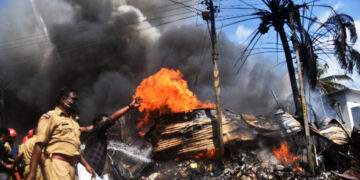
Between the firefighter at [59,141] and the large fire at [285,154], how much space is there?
8100 mm

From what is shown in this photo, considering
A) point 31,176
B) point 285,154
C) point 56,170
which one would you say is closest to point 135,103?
point 56,170

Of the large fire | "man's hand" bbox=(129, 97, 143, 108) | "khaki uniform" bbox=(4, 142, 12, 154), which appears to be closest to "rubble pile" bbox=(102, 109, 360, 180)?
the large fire

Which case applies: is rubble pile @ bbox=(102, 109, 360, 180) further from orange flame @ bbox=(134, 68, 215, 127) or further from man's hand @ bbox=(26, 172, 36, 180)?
man's hand @ bbox=(26, 172, 36, 180)

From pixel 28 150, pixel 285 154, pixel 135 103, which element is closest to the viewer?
pixel 135 103

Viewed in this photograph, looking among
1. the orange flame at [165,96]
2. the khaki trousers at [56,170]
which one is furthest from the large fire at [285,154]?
the khaki trousers at [56,170]

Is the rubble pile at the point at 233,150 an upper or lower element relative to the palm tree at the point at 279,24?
lower

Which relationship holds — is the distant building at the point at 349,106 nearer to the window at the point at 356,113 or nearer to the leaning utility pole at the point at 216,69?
the window at the point at 356,113

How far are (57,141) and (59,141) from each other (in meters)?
0.02

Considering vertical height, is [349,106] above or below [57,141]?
below

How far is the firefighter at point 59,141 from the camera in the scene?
8.99 feet

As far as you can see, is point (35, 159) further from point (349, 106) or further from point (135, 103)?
point (349, 106)

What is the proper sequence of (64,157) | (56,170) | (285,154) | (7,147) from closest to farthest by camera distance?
(56,170), (64,157), (7,147), (285,154)

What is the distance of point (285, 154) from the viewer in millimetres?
9508

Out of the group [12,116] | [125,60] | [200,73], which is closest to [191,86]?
[200,73]
